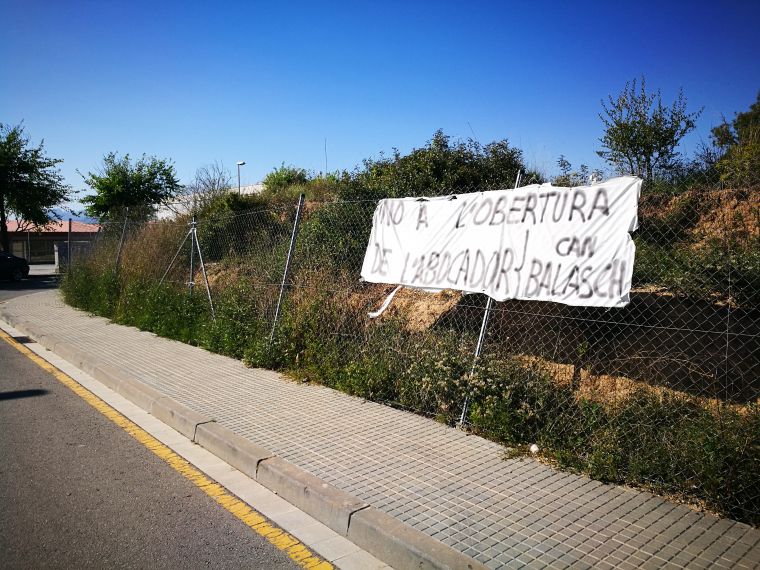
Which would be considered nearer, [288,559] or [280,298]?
[288,559]

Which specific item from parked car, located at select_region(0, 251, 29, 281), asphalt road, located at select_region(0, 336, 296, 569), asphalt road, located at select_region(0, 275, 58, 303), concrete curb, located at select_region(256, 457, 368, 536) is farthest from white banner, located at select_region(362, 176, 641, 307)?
parked car, located at select_region(0, 251, 29, 281)

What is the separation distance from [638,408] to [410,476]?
186 cm

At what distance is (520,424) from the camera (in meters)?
5.15

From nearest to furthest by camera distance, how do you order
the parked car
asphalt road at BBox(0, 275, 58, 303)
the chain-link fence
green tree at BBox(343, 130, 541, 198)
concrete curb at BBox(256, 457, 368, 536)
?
concrete curb at BBox(256, 457, 368, 536) → the chain-link fence → green tree at BBox(343, 130, 541, 198) → asphalt road at BBox(0, 275, 58, 303) → the parked car

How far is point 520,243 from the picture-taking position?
5.52 metres

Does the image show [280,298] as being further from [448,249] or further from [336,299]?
[448,249]

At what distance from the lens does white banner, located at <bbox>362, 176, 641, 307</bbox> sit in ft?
16.0

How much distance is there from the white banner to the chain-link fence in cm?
32

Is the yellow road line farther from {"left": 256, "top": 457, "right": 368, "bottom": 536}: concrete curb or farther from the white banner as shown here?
the white banner

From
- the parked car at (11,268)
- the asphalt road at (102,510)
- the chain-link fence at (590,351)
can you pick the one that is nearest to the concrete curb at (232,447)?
the asphalt road at (102,510)

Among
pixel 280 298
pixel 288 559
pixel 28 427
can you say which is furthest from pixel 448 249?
pixel 28 427

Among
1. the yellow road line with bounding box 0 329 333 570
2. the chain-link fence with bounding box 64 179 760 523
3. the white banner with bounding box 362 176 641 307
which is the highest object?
the white banner with bounding box 362 176 641 307

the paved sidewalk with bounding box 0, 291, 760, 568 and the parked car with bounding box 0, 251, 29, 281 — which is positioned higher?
the parked car with bounding box 0, 251, 29, 281

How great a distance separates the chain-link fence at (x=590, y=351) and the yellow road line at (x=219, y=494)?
1974 mm
